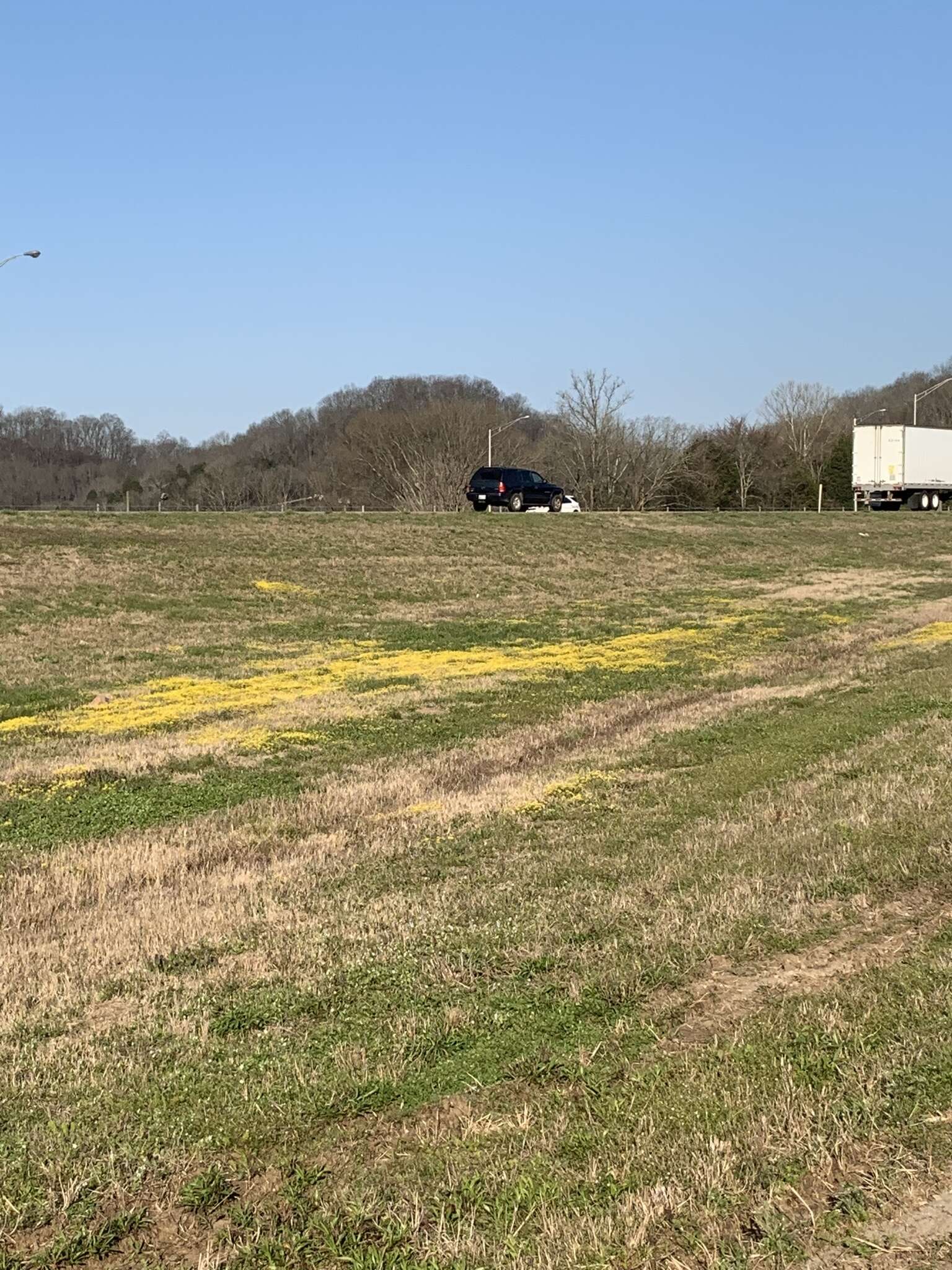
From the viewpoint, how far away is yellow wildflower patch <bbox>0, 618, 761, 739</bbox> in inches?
686

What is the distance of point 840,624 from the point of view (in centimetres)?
2886

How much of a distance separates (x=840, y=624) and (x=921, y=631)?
2.62m

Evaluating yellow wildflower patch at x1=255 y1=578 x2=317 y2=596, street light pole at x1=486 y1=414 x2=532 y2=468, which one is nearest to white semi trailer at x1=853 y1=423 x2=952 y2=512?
street light pole at x1=486 y1=414 x2=532 y2=468

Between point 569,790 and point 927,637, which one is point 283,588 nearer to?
point 927,637

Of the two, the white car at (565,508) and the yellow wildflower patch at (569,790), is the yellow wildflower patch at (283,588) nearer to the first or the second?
the white car at (565,508)

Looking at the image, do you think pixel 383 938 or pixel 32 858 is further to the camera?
pixel 32 858

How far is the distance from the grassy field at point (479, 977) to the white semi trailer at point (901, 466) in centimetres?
4466

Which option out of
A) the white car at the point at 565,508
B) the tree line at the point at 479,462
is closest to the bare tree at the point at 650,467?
the tree line at the point at 479,462

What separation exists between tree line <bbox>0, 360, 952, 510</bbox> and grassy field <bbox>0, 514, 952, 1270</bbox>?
2618 inches

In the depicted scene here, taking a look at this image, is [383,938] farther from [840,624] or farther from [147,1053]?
[840,624]

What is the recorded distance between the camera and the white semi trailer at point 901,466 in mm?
59531

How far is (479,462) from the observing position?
93.3 meters

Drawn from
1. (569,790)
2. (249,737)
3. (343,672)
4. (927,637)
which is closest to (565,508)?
(927,637)

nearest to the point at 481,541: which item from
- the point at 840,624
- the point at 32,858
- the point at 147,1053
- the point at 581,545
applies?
the point at 581,545
